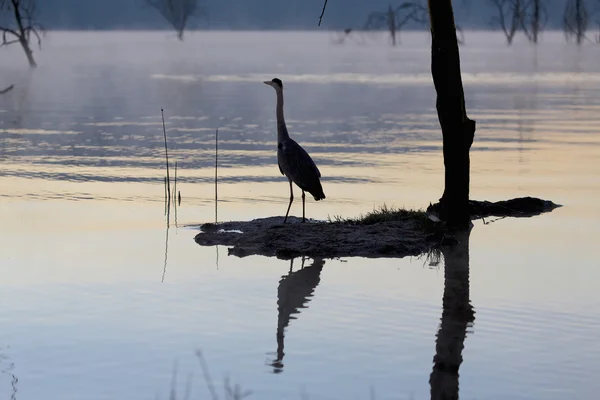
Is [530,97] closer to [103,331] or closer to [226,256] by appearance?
[226,256]

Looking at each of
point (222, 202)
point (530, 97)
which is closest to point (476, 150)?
point (222, 202)

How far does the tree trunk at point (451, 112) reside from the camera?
507 inches

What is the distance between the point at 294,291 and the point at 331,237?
184 centimetres

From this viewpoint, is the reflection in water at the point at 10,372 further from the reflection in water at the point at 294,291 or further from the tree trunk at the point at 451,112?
the tree trunk at the point at 451,112

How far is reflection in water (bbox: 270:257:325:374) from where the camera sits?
31.2 feet

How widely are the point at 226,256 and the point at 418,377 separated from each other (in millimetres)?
4292

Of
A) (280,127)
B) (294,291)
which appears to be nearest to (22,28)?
(280,127)

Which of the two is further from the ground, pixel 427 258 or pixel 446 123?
pixel 446 123

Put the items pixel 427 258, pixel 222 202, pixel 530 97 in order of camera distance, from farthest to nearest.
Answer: pixel 530 97 → pixel 222 202 → pixel 427 258

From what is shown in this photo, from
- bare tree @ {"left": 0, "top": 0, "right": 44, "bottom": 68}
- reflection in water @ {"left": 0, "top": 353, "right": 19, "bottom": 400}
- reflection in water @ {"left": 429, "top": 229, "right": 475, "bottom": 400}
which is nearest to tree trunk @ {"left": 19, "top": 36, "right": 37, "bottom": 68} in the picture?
bare tree @ {"left": 0, "top": 0, "right": 44, "bottom": 68}

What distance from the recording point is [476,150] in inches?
843

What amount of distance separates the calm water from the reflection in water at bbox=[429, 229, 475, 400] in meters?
0.08

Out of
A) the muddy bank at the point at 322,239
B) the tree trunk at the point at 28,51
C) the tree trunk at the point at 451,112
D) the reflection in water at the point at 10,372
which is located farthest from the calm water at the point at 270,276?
the tree trunk at the point at 28,51

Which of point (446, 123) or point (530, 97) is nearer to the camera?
point (446, 123)
